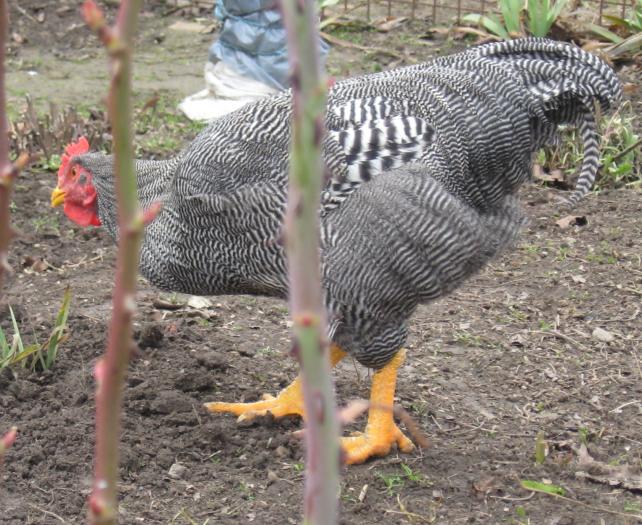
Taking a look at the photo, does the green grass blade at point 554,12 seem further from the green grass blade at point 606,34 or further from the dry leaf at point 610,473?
the dry leaf at point 610,473

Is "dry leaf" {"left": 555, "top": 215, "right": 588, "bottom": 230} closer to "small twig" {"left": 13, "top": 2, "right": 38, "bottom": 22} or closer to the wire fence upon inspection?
the wire fence

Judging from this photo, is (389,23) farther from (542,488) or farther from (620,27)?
(542,488)

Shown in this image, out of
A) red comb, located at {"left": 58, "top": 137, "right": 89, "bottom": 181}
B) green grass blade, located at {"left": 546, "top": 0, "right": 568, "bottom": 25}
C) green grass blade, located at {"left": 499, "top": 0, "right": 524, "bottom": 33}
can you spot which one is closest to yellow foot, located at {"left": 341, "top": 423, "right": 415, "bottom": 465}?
red comb, located at {"left": 58, "top": 137, "right": 89, "bottom": 181}

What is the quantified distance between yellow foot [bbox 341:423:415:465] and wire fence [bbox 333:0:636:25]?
5986 mm

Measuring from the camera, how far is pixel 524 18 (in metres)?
8.11

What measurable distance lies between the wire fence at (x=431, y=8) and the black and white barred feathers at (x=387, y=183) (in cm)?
531

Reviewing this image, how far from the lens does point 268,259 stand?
370 cm

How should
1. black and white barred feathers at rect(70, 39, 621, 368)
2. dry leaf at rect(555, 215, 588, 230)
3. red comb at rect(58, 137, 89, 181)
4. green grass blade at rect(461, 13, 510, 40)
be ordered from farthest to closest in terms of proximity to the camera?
green grass blade at rect(461, 13, 510, 40) → dry leaf at rect(555, 215, 588, 230) → red comb at rect(58, 137, 89, 181) → black and white barred feathers at rect(70, 39, 621, 368)

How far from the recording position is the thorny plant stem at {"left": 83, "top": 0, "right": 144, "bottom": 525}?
96 cm

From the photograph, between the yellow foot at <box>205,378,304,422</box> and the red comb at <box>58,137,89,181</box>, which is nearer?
the yellow foot at <box>205,378,304,422</box>

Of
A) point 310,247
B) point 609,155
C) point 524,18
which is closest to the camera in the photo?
point 310,247

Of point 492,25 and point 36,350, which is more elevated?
point 492,25

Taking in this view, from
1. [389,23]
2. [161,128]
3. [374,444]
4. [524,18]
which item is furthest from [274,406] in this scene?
[389,23]

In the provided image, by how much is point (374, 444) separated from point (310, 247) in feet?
9.83
